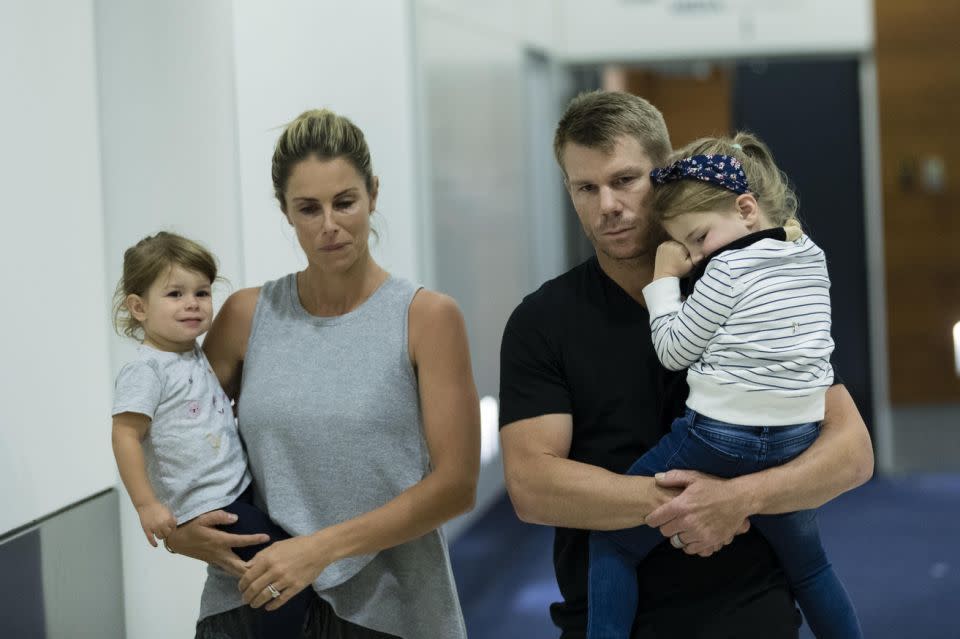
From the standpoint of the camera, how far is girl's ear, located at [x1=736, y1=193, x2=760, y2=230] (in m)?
1.92

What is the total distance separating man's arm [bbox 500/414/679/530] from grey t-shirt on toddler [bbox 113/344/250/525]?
49 centimetres

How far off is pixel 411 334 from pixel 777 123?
610 cm

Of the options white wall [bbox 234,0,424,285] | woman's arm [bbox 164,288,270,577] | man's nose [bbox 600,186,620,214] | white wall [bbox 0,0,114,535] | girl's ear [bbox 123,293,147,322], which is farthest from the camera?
white wall [bbox 234,0,424,285]

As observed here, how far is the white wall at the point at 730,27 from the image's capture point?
6508mm

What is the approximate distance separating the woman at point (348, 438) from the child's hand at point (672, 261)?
0.36 meters

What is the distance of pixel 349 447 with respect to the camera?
1986mm

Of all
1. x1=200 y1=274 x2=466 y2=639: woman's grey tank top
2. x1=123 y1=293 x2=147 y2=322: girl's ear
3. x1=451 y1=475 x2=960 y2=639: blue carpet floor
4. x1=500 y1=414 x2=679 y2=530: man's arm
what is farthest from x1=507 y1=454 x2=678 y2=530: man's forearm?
x1=451 y1=475 x2=960 y2=639: blue carpet floor

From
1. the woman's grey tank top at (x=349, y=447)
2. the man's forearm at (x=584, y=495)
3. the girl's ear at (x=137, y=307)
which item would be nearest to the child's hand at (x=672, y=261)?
the man's forearm at (x=584, y=495)

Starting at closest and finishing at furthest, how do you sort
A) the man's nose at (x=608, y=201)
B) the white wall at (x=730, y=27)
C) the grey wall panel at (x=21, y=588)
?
the man's nose at (x=608, y=201) < the grey wall panel at (x=21, y=588) < the white wall at (x=730, y=27)

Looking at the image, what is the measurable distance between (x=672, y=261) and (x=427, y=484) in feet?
1.78

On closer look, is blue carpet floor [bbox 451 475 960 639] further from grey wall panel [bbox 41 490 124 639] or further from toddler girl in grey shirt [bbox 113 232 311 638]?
toddler girl in grey shirt [bbox 113 232 311 638]

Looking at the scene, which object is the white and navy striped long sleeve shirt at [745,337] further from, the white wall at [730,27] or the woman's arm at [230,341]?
the white wall at [730,27]

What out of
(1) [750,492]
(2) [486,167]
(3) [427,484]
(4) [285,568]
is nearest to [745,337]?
(1) [750,492]

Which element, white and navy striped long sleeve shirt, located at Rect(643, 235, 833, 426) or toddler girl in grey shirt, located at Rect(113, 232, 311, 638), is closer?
white and navy striped long sleeve shirt, located at Rect(643, 235, 833, 426)
